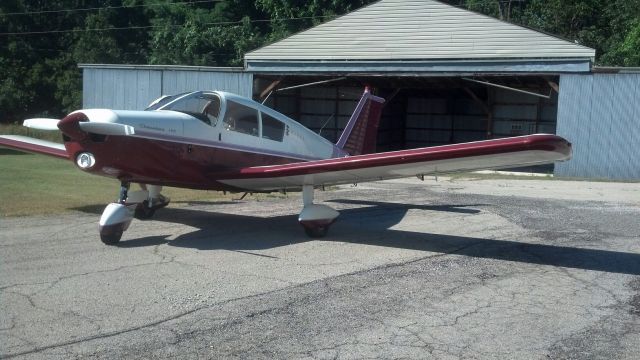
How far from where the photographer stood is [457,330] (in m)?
6.45

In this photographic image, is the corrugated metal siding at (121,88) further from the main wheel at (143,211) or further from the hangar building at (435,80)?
the main wheel at (143,211)

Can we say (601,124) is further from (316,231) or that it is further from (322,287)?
(322,287)

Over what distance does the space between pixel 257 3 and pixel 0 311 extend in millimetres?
49940

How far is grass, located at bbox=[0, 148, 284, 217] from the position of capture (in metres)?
13.2

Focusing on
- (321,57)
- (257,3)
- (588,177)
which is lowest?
(588,177)

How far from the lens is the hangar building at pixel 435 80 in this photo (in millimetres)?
24672

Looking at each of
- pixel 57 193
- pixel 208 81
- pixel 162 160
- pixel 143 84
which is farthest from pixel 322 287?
pixel 143 84

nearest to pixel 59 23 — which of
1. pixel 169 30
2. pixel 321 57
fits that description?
pixel 169 30

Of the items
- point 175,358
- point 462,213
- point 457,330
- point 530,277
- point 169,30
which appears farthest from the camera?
point 169,30

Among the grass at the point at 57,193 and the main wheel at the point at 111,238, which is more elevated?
the main wheel at the point at 111,238

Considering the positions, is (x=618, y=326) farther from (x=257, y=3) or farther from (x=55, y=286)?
(x=257, y=3)

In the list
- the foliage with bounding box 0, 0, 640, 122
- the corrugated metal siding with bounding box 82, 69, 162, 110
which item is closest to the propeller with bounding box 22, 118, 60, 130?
the corrugated metal siding with bounding box 82, 69, 162, 110

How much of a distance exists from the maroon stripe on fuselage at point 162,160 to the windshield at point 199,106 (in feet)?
1.66

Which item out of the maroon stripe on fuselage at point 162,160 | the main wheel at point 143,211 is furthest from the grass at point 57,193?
the maroon stripe on fuselage at point 162,160
